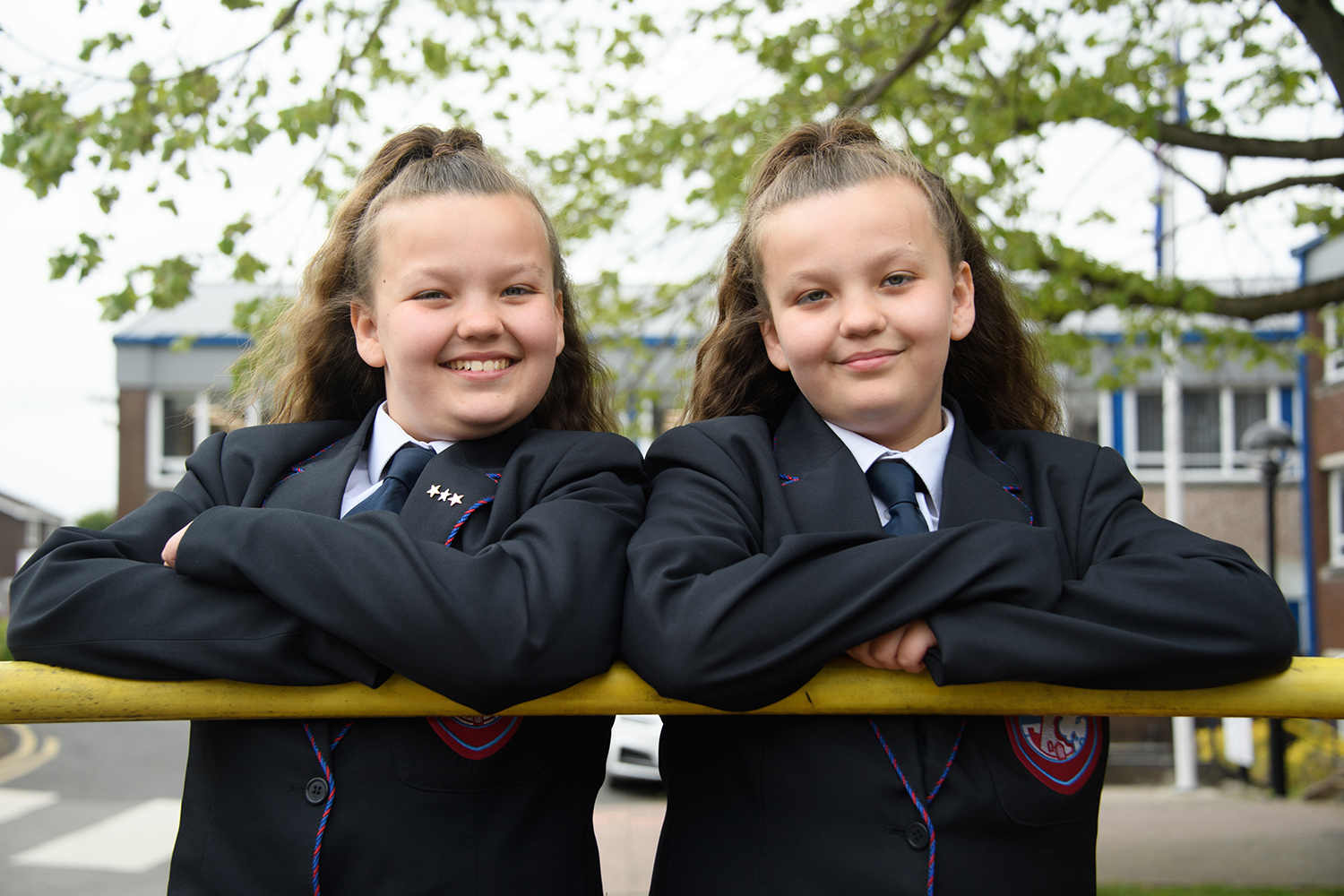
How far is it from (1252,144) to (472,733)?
444cm

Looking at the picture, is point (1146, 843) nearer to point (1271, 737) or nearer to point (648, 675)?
point (1271, 737)

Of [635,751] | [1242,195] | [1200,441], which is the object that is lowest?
[635,751]

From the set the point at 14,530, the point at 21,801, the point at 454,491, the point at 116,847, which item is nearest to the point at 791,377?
the point at 454,491

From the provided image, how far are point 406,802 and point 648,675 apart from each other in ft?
1.40

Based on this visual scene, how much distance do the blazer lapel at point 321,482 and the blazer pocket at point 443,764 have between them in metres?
0.40

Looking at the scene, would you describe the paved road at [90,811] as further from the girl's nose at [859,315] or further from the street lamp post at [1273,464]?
the street lamp post at [1273,464]

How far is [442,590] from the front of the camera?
140 centimetres

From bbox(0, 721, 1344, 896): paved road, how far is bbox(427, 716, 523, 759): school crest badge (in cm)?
505

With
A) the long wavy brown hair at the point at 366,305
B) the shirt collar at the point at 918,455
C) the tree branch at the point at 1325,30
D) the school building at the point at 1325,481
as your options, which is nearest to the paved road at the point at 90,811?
the long wavy brown hair at the point at 366,305

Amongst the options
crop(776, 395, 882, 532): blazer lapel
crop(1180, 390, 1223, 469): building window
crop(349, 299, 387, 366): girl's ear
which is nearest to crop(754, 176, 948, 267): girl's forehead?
crop(776, 395, 882, 532): blazer lapel

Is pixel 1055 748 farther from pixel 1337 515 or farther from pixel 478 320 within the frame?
pixel 1337 515

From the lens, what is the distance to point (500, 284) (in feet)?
5.90

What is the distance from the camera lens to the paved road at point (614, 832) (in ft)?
22.1

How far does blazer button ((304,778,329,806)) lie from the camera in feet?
4.93
